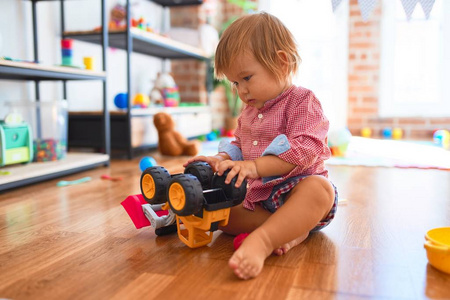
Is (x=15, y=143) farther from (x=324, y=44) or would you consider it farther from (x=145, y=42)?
(x=324, y=44)

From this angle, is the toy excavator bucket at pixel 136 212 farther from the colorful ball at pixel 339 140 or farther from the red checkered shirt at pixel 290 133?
the colorful ball at pixel 339 140

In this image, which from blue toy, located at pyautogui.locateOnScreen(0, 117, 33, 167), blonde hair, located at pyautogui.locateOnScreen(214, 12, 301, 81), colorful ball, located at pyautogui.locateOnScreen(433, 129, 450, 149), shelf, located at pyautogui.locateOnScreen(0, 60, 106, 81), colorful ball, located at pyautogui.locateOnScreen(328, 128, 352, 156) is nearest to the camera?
blonde hair, located at pyautogui.locateOnScreen(214, 12, 301, 81)

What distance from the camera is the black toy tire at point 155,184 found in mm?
899

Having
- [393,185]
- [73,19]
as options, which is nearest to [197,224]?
[393,185]

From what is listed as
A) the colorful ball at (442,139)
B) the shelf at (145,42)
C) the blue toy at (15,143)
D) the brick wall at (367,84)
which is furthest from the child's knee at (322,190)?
the brick wall at (367,84)

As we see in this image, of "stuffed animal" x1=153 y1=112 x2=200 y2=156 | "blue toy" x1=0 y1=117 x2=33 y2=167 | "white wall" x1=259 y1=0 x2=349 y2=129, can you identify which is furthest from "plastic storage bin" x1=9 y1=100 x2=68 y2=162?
"white wall" x1=259 y1=0 x2=349 y2=129

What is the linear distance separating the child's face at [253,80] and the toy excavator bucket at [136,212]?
350 mm

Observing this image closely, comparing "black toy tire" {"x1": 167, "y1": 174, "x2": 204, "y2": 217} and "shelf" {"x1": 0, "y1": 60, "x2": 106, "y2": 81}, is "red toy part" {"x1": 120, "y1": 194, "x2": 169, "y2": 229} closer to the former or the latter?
"black toy tire" {"x1": 167, "y1": 174, "x2": 204, "y2": 217}

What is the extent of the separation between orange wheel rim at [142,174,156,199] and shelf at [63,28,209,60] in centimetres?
152

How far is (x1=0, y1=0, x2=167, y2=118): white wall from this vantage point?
1986 mm

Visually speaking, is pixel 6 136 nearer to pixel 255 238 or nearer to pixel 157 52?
pixel 255 238

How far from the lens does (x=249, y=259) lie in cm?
77

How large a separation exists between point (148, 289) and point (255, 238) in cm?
21

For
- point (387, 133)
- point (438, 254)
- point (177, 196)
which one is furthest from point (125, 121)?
point (387, 133)
